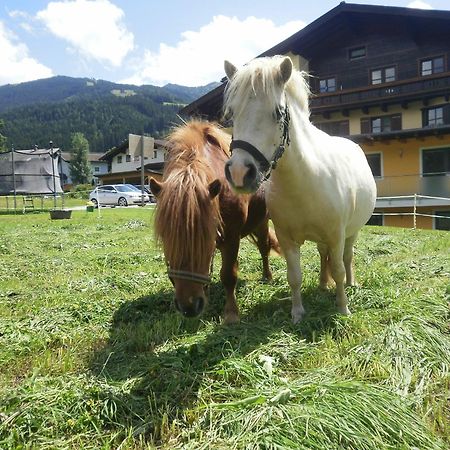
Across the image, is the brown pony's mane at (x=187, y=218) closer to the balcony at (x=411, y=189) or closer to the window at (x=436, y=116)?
the balcony at (x=411, y=189)

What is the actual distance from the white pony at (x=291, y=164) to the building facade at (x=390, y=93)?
18855 millimetres

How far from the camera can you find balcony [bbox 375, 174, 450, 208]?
21161mm

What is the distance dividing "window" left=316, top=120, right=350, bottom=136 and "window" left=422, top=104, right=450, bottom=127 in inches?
173

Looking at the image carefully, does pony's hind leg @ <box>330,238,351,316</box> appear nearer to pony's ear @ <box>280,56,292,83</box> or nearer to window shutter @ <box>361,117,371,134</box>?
pony's ear @ <box>280,56,292,83</box>

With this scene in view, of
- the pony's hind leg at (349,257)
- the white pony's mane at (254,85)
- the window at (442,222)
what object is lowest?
the window at (442,222)

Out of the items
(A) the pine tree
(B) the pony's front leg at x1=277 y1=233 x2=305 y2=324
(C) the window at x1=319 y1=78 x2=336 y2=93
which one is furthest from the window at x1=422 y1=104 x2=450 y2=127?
(A) the pine tree

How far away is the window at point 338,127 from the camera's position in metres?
25.8

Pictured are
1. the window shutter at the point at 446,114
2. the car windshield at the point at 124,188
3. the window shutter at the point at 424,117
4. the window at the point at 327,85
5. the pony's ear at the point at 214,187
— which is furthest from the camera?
the car windshield at the point at 124,188

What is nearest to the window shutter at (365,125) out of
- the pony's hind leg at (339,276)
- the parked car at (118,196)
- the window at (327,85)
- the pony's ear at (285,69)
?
the window at (327,85)

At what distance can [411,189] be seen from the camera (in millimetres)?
22250

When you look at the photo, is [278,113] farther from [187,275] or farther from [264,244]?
[264,244]

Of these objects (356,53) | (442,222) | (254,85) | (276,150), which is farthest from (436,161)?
(254,85)

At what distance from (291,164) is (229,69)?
3.15 feet

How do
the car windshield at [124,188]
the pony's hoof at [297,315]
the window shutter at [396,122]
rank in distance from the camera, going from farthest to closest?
the car windshield at [124,188], the window shutter at [396,122], the pony's hoof at [297,315]
